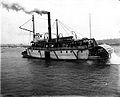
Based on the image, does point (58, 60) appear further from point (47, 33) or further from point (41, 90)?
point (41, 90)

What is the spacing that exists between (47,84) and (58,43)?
35.6 m

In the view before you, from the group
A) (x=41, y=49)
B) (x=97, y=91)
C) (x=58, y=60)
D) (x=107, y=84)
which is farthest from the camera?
(x=41, y=49)

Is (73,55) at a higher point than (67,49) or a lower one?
lower

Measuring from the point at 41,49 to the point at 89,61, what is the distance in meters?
19.5

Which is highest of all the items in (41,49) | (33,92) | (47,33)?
(47,33)

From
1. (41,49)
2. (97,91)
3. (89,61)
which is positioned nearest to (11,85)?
(97,91)

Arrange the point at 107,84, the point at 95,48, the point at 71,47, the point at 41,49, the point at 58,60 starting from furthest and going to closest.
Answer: the point at 41,49
the point at 58,60
the point at 71,47
the point at 95,48
the point at 107,84

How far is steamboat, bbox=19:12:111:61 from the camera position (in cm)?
5238

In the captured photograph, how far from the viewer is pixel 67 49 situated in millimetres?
57281

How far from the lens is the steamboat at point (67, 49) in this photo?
52375mm

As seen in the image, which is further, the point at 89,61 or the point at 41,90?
the point at 89,61

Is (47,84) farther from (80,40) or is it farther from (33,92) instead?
(80,40)

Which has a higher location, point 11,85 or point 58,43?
point 58,43

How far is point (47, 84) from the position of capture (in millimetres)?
27750
